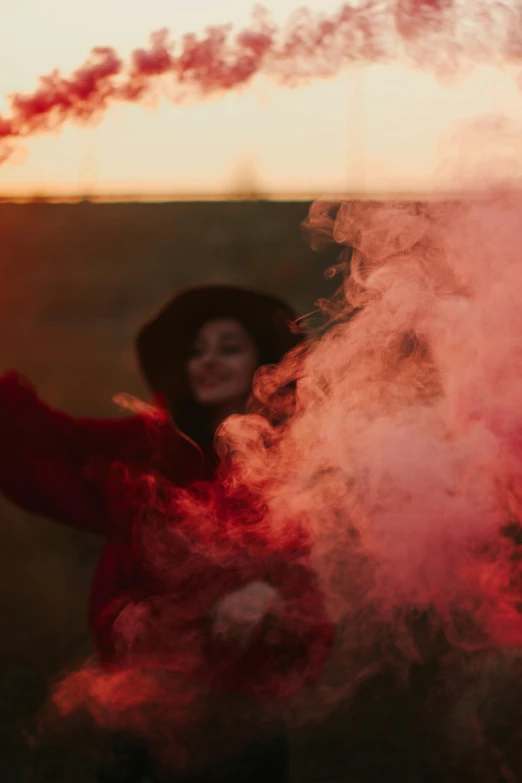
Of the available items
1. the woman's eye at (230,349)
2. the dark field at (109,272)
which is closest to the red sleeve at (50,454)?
the woman's eye at (230,349)

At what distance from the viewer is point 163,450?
2.27 metres

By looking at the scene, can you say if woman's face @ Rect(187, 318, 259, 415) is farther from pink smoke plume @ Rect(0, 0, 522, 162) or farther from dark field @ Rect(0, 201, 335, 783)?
dark field @ Rect(0, 201, 335, 783)

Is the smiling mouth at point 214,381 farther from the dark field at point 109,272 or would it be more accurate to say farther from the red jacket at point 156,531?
the dark field at point 109,272

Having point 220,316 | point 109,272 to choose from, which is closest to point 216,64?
point 220,316

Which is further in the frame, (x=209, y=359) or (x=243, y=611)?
(x=209, y=359)

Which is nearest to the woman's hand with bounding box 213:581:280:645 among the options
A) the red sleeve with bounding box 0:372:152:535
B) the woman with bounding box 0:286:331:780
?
the woman with bounding box 0:286:331:780

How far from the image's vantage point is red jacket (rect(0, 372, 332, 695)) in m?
2.05

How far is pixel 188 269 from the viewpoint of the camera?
219 inches

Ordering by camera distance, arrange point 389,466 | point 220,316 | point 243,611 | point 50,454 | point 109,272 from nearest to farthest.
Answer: point 243,611
point 389,466
point 50,454
point 220,316
point 109,272

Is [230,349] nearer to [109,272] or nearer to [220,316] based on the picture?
[220,316]

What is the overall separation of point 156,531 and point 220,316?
62cm

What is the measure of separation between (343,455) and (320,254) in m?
3.18

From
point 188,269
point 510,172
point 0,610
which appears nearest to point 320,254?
point 188,269

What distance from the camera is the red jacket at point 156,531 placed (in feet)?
6.73
